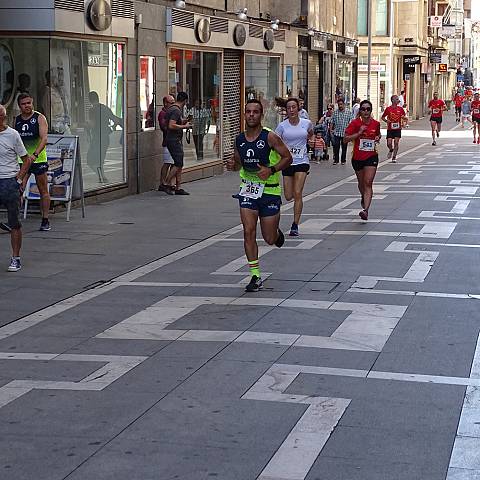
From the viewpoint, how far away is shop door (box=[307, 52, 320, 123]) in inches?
1435

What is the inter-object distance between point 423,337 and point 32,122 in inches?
293

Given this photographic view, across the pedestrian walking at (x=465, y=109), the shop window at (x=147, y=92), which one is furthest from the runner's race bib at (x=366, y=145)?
the pedestrian walking at (x=465, y=109)

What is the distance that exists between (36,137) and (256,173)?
16.0 ft

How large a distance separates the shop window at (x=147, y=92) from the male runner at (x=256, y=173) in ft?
33.0

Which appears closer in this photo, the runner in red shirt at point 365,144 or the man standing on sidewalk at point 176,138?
the runner in red shirt at point 365,144

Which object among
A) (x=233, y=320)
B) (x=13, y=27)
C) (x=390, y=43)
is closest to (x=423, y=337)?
(x=233, y=320)

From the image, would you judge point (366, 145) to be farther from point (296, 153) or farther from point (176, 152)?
point (176, 152)

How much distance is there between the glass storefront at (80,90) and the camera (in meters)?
16.6

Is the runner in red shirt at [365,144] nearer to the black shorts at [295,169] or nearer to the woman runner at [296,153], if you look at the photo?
the woman runner at [296,153]

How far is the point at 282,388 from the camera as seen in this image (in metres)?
6.97

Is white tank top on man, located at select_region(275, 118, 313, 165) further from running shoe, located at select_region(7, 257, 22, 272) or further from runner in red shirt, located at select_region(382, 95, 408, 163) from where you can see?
runner in red shirt, located at select_region(382, 95, 408, 163)

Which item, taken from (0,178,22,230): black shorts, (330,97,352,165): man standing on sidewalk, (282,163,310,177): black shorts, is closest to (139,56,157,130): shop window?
(282,163,310,177): black shorts

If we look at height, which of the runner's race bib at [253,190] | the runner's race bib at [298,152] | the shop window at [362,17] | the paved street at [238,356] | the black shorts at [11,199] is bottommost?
the paved street at [238,356]

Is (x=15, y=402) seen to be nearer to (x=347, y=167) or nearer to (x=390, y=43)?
(x=347, y=167)
